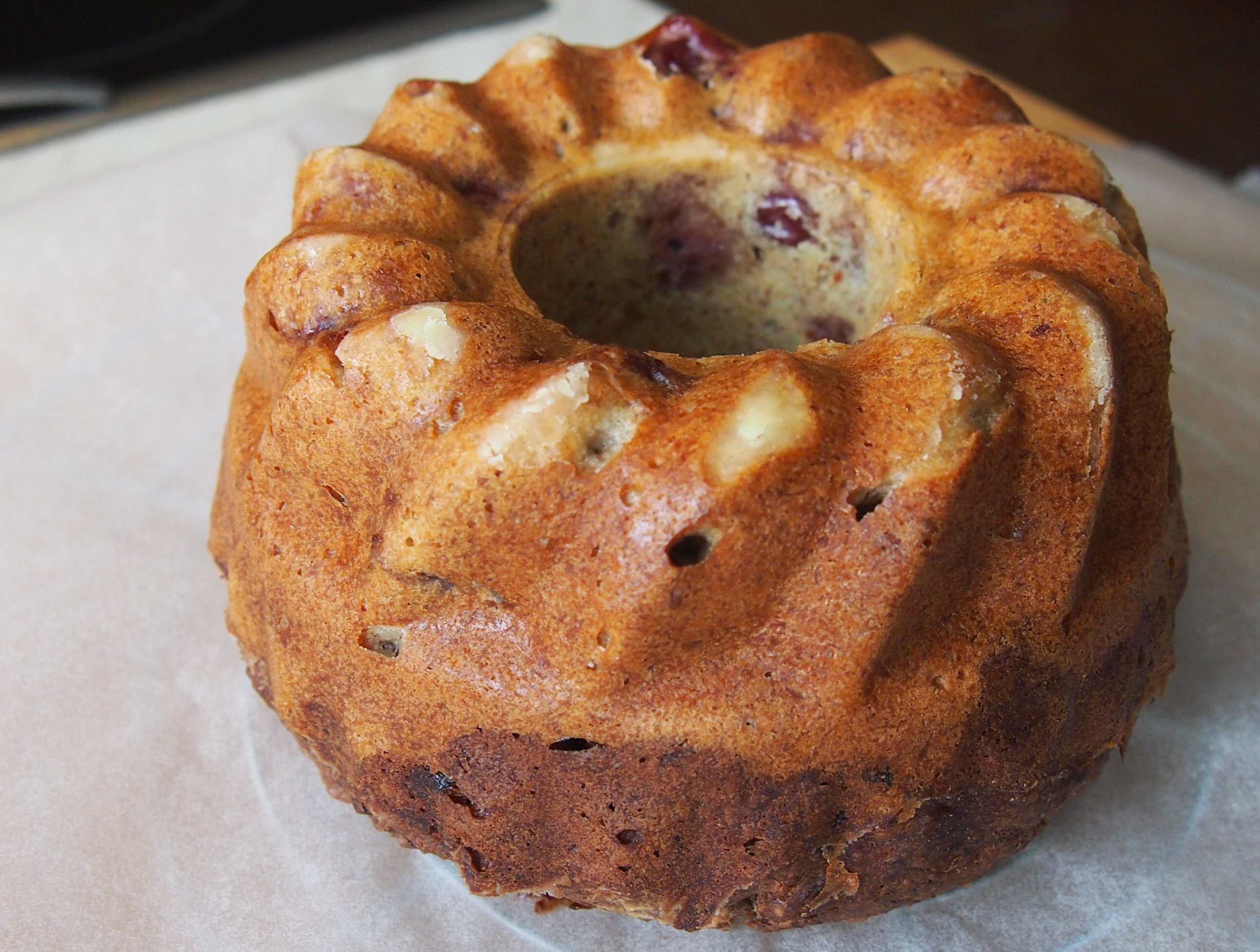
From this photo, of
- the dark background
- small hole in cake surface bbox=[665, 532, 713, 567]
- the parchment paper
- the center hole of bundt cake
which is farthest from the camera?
the dark background

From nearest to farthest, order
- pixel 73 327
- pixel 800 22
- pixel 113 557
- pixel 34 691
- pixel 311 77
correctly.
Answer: pixel 34 691, pixel 113 557, pixel 73 327, pixel 311 77, pixel 800 22

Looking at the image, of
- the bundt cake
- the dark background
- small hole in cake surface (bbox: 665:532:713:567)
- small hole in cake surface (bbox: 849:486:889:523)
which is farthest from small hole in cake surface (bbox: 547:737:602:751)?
the dark background

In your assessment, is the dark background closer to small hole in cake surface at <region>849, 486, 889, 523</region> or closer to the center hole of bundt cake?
the center hole of bundt cake

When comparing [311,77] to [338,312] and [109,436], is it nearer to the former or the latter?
[109,436]

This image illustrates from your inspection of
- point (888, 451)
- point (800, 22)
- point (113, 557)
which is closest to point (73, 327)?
point (113, 557)

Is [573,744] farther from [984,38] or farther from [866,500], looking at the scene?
[984,38]

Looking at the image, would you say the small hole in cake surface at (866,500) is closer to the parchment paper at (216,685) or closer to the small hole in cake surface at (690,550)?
the small hole in cake surface at (690,550)
